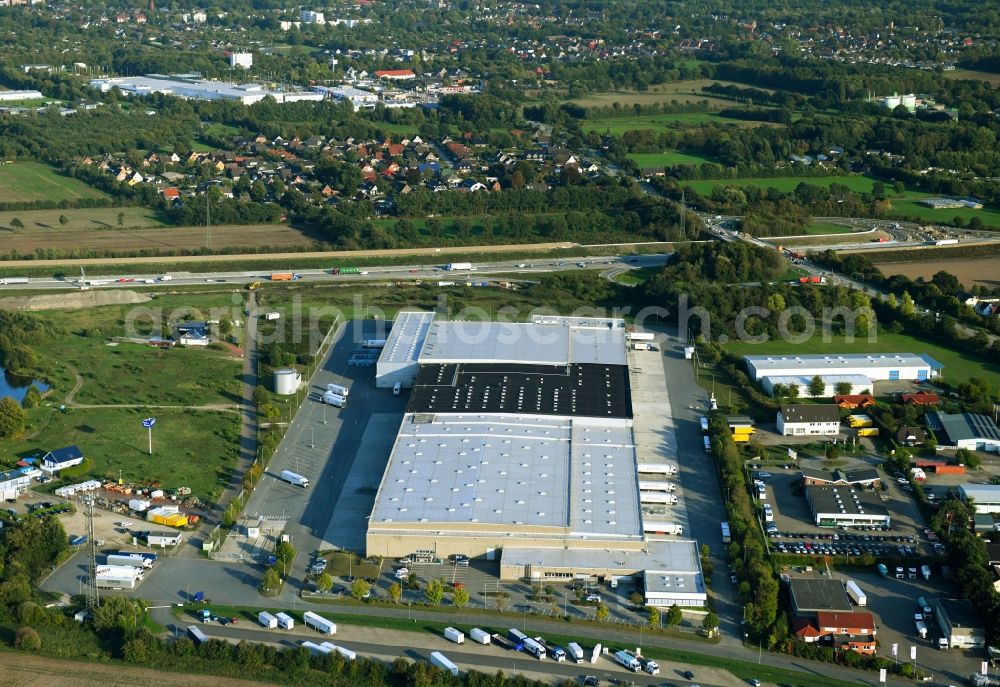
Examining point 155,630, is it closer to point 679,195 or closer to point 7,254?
point 7,254

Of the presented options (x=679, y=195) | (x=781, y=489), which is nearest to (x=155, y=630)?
(x=781, y=489)

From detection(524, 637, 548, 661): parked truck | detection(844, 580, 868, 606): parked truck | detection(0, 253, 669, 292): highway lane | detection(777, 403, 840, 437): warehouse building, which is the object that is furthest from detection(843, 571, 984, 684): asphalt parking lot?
detection(0, 253, 669, 292): highway lane

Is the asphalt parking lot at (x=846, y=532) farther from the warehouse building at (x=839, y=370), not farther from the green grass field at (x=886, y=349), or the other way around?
the green grass field at (x=886, y=349)

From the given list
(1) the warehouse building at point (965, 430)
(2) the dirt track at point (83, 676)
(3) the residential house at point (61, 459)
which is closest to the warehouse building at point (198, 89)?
(3) the residential house at point (61, 459)

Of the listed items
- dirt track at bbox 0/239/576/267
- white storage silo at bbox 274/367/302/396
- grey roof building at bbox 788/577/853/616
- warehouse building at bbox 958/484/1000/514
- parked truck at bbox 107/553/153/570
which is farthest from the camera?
dirt track at bbox 0/239/576/267

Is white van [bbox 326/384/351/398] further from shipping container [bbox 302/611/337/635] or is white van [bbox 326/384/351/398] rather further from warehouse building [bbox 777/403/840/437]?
warehouse building [bbox 777/403/840/437]

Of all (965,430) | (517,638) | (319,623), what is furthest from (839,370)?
(319,623)
